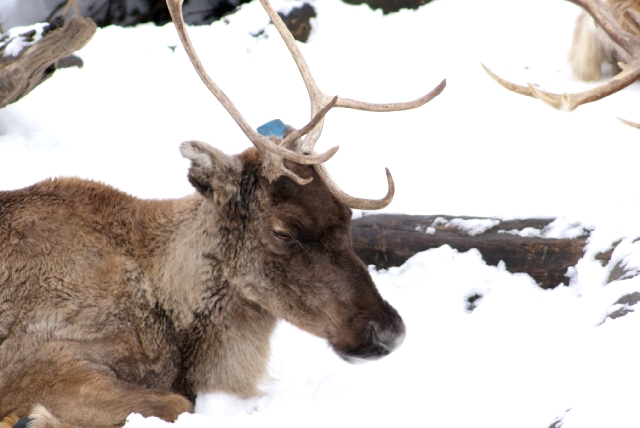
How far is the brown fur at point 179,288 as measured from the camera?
3.91 meters

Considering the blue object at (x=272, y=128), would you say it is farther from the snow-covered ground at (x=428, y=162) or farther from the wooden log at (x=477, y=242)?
the snow-covered ground at (x=428, y=162)

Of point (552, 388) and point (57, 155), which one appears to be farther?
point (57, 155)

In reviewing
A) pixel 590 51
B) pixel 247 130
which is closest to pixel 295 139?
pixel 247 130

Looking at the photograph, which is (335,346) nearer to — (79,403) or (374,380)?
(374,380)

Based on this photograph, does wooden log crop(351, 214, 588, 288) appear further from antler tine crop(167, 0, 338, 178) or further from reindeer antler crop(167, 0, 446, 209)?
antler tine crop(167, 0, 338, 178)

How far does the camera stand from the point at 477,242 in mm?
5297

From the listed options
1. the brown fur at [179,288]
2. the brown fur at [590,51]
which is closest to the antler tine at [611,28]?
the brown fur at [179,288]

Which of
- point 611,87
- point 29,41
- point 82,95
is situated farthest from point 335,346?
point 82,95

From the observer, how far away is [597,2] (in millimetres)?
4074

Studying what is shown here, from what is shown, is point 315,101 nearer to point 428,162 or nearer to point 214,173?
point 214,173

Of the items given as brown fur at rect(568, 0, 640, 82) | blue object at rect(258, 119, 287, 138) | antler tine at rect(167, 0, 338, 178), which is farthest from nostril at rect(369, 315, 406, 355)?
brown fur at rect(568, 0, 640, 82)

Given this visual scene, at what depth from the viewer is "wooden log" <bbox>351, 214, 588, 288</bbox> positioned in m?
5.09

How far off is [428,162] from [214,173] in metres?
3.48

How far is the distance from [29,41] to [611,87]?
185 inches
